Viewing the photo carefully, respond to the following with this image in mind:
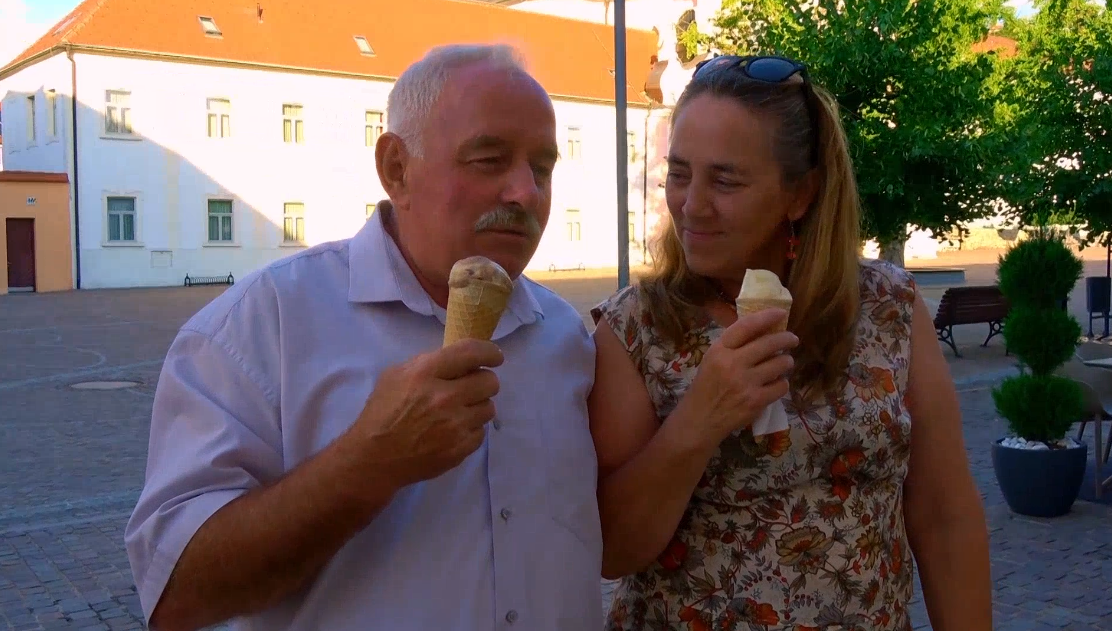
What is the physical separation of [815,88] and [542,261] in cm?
4048

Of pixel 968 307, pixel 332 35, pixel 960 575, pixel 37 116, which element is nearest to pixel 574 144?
pixel 332 35

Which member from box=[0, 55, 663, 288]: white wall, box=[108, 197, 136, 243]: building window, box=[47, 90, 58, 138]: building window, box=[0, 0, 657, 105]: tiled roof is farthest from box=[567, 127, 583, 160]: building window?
box=[47, 90, 58, 138]: building window

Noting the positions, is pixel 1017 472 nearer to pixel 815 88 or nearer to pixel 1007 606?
pixel 1007 606

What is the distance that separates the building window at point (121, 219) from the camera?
3406cm

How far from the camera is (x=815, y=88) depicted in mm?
2137

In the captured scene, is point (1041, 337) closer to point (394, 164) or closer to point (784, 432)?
point (784, 432)

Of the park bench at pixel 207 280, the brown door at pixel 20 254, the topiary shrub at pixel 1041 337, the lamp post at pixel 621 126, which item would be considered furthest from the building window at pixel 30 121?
the topiary shrub at pixel 1041 337

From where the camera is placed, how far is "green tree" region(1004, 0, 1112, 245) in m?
11.5

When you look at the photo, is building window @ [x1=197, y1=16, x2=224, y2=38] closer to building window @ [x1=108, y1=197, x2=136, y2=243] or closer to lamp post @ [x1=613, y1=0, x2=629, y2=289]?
building window @ [x1=108, y1=197, x2=136, y2=243]

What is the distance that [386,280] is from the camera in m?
1.88

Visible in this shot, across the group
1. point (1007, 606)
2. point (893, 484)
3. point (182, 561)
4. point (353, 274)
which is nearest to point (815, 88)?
point (893, 484)

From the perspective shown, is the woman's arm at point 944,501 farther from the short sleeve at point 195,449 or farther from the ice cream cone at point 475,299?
the short sleeve at point 195,449

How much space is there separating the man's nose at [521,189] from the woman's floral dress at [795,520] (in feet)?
1.47

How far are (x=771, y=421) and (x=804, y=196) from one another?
53 centimetres
